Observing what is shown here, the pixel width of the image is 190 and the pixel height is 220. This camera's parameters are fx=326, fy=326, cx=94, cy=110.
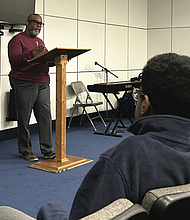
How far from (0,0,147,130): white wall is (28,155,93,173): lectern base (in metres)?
1.61

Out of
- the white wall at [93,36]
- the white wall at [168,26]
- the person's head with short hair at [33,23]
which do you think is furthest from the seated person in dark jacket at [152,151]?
the white wall at [168,26]

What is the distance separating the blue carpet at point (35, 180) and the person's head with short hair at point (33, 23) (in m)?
1.60

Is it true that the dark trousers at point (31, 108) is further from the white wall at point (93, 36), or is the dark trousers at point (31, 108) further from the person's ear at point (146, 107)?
the person's ear at point (146, 107)

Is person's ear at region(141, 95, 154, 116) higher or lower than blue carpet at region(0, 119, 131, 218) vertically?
higher

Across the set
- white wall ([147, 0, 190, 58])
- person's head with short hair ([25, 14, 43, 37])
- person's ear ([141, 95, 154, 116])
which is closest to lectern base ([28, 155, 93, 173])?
person's head with short hair ([25, 14, 43, 37])

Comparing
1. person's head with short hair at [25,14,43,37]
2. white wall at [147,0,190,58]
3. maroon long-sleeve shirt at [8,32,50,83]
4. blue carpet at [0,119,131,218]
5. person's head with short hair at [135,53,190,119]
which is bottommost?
blue carpet at [0,119,131,218]

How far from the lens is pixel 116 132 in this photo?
233 inches

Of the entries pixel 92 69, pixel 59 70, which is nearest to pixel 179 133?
pixel 59 70

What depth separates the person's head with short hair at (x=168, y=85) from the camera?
99cm

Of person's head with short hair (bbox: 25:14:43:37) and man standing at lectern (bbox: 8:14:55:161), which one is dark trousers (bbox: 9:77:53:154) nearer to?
man standing at lectern (bbox: 8:14:55:161)

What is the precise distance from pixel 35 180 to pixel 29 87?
3.82 ft

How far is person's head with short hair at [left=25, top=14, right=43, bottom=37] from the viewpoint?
156 inches

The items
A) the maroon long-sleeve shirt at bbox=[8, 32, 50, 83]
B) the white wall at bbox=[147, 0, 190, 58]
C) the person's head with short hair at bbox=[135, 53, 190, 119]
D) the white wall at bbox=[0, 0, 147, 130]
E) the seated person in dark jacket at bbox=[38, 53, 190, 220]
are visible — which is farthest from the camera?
the white wall at bbox=[147, 0, 190, 58]

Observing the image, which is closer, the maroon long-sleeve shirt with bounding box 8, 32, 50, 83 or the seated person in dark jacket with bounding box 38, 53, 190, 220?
the seated person in dark jacket with bounding box 38, 53, 190, 220
